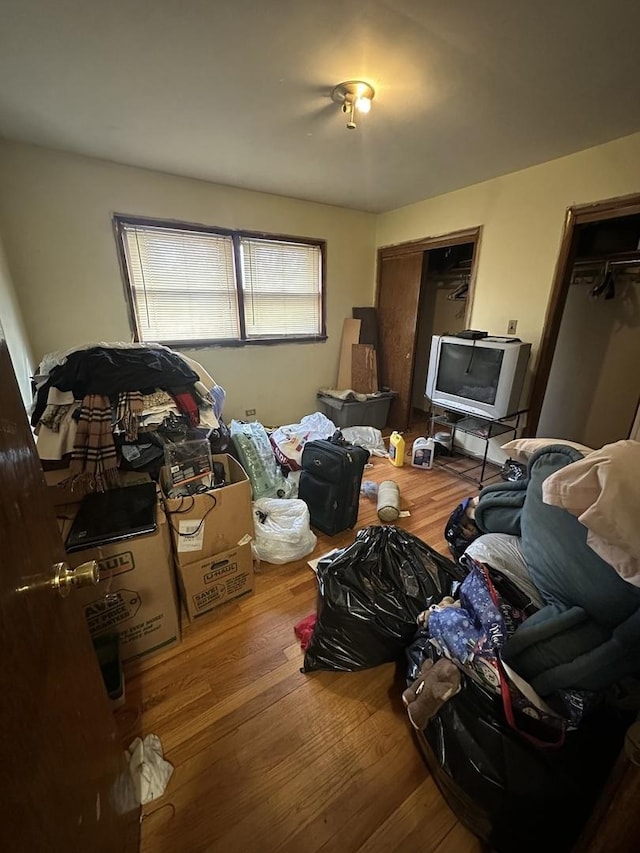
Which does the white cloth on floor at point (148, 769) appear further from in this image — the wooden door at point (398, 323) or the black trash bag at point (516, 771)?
the wooden door at point (398, 323)

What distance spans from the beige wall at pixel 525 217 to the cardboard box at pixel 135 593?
2.99m

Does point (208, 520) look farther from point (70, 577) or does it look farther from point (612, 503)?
point (612, 503)

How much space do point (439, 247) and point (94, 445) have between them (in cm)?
341

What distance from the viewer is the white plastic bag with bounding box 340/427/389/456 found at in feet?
11.5

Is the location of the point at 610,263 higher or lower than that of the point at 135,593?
higher

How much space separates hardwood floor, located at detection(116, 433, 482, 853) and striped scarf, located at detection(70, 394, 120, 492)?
0.81 metres

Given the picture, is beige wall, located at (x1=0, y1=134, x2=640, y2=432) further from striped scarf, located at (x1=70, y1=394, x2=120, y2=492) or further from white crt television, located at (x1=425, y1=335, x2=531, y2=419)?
striped scarf, located at (x1=70, y1=394, x2=120, y2=492)

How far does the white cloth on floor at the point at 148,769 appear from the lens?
1.01m

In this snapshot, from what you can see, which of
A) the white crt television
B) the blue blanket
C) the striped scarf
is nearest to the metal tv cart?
the white crt television

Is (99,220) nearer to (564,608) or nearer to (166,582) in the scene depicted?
(166,582)

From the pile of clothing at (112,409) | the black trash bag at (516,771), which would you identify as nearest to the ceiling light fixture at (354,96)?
the pile of clothing at (112,409)

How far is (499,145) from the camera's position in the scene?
221 centimetres

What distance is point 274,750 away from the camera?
112 cm

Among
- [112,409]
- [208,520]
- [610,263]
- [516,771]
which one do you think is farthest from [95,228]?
[610,263]
